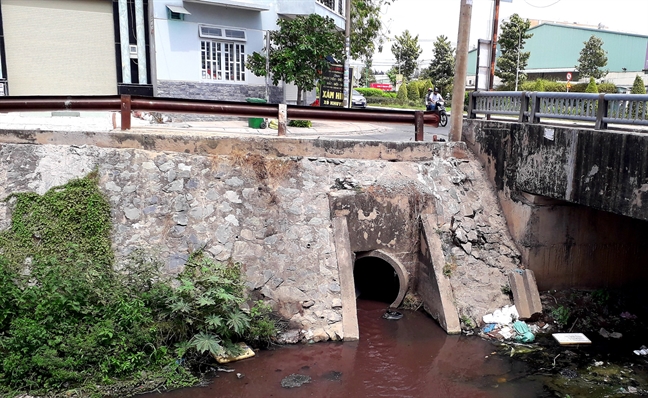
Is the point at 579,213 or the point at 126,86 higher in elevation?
the point at 126,86

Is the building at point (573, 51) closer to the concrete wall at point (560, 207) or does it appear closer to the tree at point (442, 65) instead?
the tree at point (442, 65)

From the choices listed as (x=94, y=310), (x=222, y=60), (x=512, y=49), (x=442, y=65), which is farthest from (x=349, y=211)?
(x=442, y=65)

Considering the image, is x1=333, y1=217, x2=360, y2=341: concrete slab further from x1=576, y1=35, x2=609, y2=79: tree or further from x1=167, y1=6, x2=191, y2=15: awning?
x1=576, y1=35, x2=609, y2=79: tree

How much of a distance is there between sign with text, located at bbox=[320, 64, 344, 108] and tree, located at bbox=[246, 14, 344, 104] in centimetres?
40

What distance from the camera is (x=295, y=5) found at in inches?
707

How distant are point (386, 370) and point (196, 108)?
214 inches

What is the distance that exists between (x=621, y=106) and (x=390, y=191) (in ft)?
12.0

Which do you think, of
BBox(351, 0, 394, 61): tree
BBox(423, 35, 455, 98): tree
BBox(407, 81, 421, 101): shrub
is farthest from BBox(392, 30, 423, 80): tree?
BBox(351, 0, 394, 61): tree

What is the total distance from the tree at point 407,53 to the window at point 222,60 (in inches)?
1516

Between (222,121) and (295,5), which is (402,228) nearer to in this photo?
(222,121)

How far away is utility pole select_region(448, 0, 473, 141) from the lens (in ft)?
33.8

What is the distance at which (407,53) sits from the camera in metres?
53.7

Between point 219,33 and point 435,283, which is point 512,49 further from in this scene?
point 435,283

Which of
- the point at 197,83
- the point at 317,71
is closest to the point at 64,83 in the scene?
the point at 197,83
